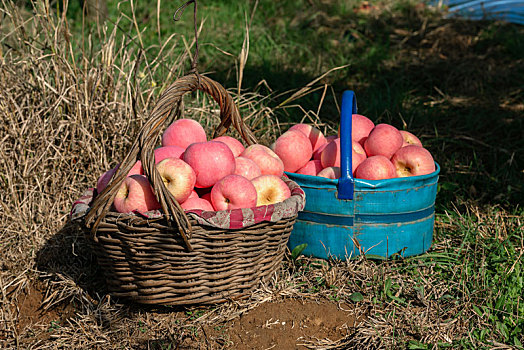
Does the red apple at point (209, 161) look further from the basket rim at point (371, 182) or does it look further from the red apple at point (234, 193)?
the basket rim at point (371, 182)

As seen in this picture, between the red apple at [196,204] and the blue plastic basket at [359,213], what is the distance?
0.47 meters

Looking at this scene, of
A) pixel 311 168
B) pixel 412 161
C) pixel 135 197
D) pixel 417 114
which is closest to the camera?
pixel 135 197

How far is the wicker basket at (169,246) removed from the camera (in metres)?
1.73

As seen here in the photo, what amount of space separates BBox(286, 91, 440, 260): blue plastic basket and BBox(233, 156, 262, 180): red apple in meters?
0.21

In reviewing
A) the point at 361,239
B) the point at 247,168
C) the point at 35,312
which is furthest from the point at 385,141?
the point at 35,312

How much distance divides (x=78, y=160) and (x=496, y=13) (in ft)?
15.9

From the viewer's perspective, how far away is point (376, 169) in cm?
220

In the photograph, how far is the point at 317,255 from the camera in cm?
227

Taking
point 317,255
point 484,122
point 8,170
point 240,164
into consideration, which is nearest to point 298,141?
point 240,164

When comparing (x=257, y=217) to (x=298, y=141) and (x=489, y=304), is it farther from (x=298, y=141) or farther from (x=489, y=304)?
(x=489, y=304)

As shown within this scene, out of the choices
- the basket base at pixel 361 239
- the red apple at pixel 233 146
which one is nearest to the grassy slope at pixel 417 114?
the basket base at pixel 361 239

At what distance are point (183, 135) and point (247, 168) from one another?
352mm

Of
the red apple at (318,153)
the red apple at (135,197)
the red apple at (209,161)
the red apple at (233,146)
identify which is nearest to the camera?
the red apple at (135,197)

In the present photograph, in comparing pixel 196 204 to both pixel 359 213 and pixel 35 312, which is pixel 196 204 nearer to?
pixel 359 213
